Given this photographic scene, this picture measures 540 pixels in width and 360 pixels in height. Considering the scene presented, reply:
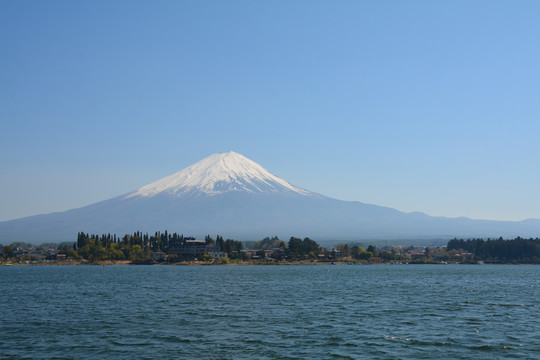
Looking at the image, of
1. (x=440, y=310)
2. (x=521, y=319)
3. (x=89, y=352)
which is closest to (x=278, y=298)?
(x=440, y=310)

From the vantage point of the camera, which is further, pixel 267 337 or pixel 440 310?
pixel 440 310

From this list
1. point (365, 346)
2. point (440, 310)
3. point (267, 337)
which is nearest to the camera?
point (365, 346)

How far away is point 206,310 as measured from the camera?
55812 millimetres

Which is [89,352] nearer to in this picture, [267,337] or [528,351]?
[267,337]

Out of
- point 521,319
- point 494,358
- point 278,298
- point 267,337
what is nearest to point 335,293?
point 278,298

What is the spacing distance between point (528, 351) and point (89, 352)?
27.9 meters

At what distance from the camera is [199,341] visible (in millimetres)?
38062

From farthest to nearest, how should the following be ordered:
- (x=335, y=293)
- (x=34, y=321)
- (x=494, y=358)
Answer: (x=335, y=293) → (x=34, y=321) → (x=494, y=358)

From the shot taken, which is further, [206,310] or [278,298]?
[278,298]

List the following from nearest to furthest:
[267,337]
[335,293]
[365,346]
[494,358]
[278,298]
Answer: [494,358]
[365,346]
[267,337]
[278,298]
[335,293]

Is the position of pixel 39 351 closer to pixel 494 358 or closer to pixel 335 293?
pixel 494 358

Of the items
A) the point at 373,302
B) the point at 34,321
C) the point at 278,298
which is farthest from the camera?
the point at 278,298

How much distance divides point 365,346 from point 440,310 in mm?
21807

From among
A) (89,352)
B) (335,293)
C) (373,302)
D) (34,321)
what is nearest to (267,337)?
(89,352)
